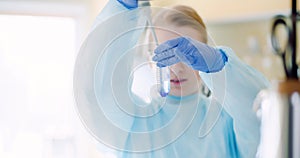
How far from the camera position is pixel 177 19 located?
2.70ft

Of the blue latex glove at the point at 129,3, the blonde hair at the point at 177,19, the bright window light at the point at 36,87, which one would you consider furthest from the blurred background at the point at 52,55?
the blue latex glove at the point at 129,3

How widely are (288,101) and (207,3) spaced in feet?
2.70

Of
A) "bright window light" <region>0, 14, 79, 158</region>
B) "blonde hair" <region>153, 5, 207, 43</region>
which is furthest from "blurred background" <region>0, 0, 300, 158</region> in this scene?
"blonde hair" <region>153, 5, 207, 43</region>

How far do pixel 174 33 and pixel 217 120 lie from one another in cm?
18

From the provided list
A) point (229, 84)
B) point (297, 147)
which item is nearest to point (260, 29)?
point (229, 84)

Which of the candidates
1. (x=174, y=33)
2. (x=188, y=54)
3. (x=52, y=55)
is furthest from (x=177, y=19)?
(x=52, y=55)

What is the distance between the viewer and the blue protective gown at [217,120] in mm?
788

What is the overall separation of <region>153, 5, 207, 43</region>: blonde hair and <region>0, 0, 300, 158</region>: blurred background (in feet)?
1.72

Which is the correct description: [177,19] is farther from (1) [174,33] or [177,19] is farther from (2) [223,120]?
(2) [223,120]

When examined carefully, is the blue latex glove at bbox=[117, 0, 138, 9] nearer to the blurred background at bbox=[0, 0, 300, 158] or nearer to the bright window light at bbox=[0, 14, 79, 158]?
the blurred background at bbox=[0, 0, 300, 158]

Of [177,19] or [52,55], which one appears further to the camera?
[52,55]

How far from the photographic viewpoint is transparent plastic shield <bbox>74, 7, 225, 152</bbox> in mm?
730

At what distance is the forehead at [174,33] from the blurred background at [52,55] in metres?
0.55

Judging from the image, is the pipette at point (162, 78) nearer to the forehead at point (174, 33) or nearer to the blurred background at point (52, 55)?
the forehead at point (174, 33)
